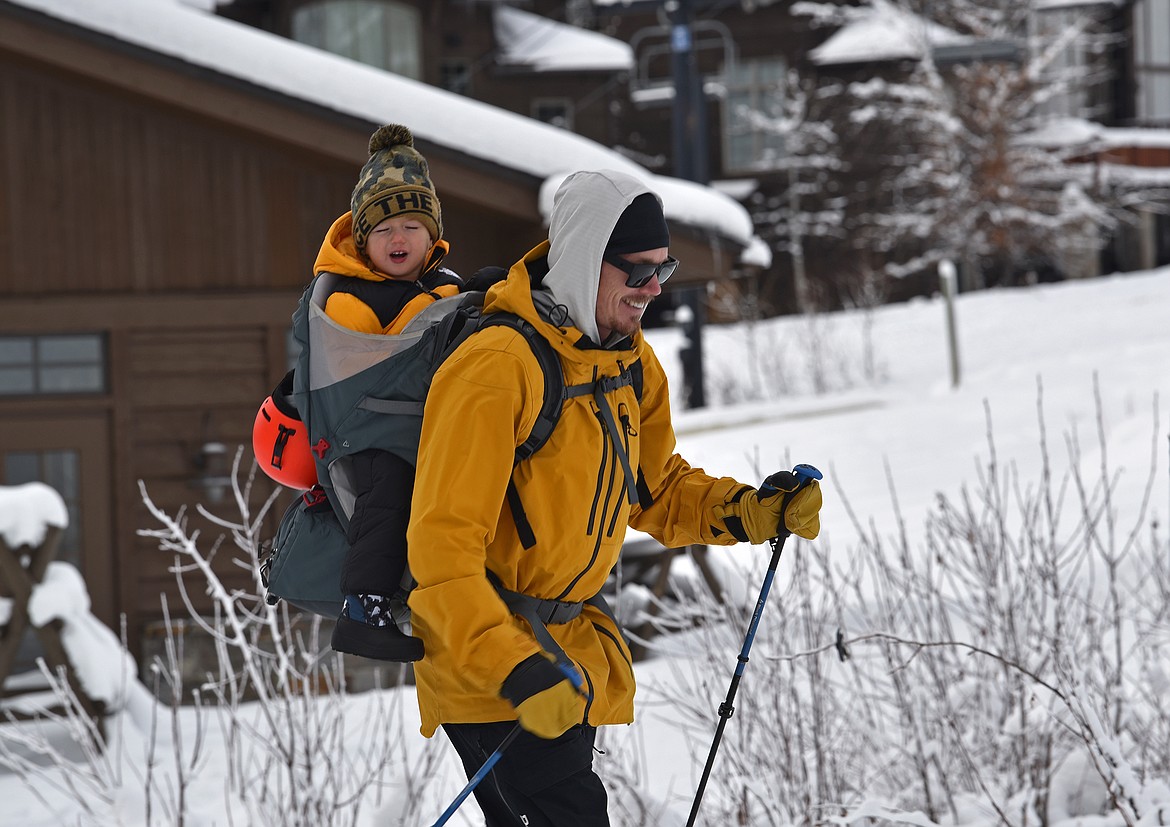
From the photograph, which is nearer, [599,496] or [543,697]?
[543,697]

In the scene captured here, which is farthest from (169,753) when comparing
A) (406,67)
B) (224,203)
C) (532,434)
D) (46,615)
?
(406,67)

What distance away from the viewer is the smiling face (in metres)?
2.45

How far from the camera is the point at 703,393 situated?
550 inches

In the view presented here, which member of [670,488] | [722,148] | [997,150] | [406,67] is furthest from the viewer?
[722,148]

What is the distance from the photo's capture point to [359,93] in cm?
760

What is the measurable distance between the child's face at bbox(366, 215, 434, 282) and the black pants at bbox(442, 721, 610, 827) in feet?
3.17

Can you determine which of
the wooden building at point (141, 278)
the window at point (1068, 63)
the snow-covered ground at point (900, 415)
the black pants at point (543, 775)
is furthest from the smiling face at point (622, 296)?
the window at point (1068, 63)

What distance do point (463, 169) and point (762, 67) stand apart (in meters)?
17.2

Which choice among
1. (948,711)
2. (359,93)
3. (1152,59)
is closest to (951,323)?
(359,93)

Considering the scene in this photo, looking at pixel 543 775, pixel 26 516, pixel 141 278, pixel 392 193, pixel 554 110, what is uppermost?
pixel 554 110

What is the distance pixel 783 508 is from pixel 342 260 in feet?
3.44

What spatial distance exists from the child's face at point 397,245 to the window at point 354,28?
Answer: 1385cm

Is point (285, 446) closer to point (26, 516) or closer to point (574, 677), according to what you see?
point (574, 677)

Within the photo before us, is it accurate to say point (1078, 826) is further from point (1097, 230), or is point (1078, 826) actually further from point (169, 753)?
point (1097, 230)
